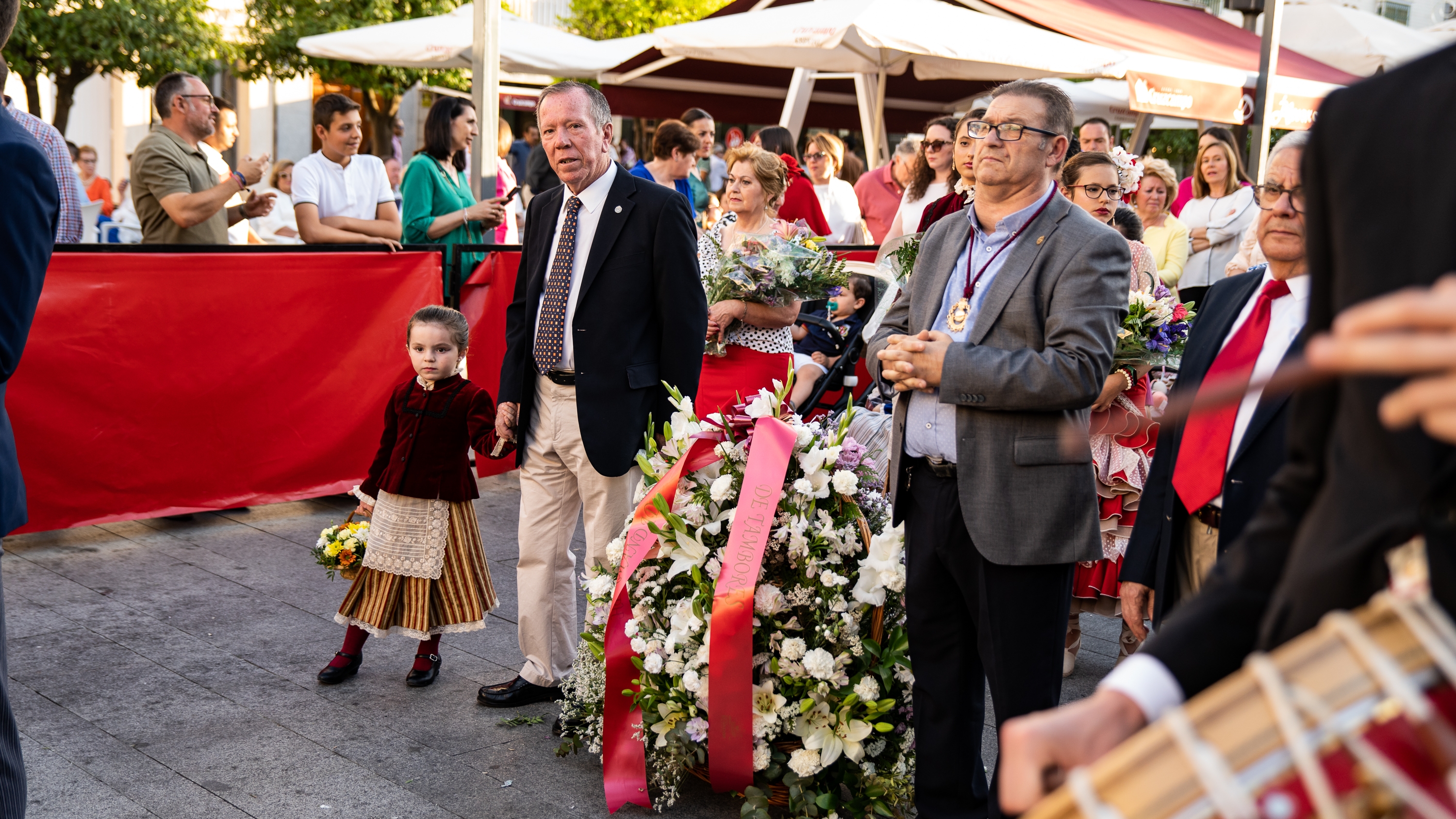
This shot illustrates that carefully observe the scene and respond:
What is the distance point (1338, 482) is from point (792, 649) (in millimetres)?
2503

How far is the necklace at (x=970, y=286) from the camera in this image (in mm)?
3301

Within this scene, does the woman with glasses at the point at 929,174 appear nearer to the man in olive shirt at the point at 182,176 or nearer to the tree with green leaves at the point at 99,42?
the man in olive shirt at the point at 182,176

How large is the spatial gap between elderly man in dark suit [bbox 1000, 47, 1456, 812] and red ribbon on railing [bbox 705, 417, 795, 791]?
2.29 m

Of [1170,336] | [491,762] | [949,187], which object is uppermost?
[949,187]

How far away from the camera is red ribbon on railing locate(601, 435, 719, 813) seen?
386cm

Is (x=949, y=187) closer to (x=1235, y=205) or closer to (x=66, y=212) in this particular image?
(x=1235, y=205)

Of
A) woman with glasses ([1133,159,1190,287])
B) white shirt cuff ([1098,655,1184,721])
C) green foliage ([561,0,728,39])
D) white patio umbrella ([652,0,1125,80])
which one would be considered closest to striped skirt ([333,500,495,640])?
white shirt cuff ([1098,655,1184,721])

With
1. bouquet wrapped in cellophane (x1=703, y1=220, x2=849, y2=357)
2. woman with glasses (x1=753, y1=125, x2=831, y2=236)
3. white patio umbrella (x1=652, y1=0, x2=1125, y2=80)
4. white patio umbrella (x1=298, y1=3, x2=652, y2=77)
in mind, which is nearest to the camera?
bouquet wrapped in cellophane (x1=703, y1=220, x2=849, y2=357)

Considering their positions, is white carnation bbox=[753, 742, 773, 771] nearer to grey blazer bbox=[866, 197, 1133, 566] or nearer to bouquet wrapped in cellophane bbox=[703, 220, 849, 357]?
grey blazer bbox=[866, 197, 1133, 566]

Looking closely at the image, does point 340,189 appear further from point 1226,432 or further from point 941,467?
point 1226,432

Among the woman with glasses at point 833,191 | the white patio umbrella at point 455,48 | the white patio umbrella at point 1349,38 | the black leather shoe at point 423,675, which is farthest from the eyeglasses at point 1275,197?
the white patio umbrella at point 1349,38

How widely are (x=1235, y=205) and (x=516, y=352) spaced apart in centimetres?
559

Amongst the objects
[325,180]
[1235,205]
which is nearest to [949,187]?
[1235,205]

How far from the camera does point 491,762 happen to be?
4129mm
